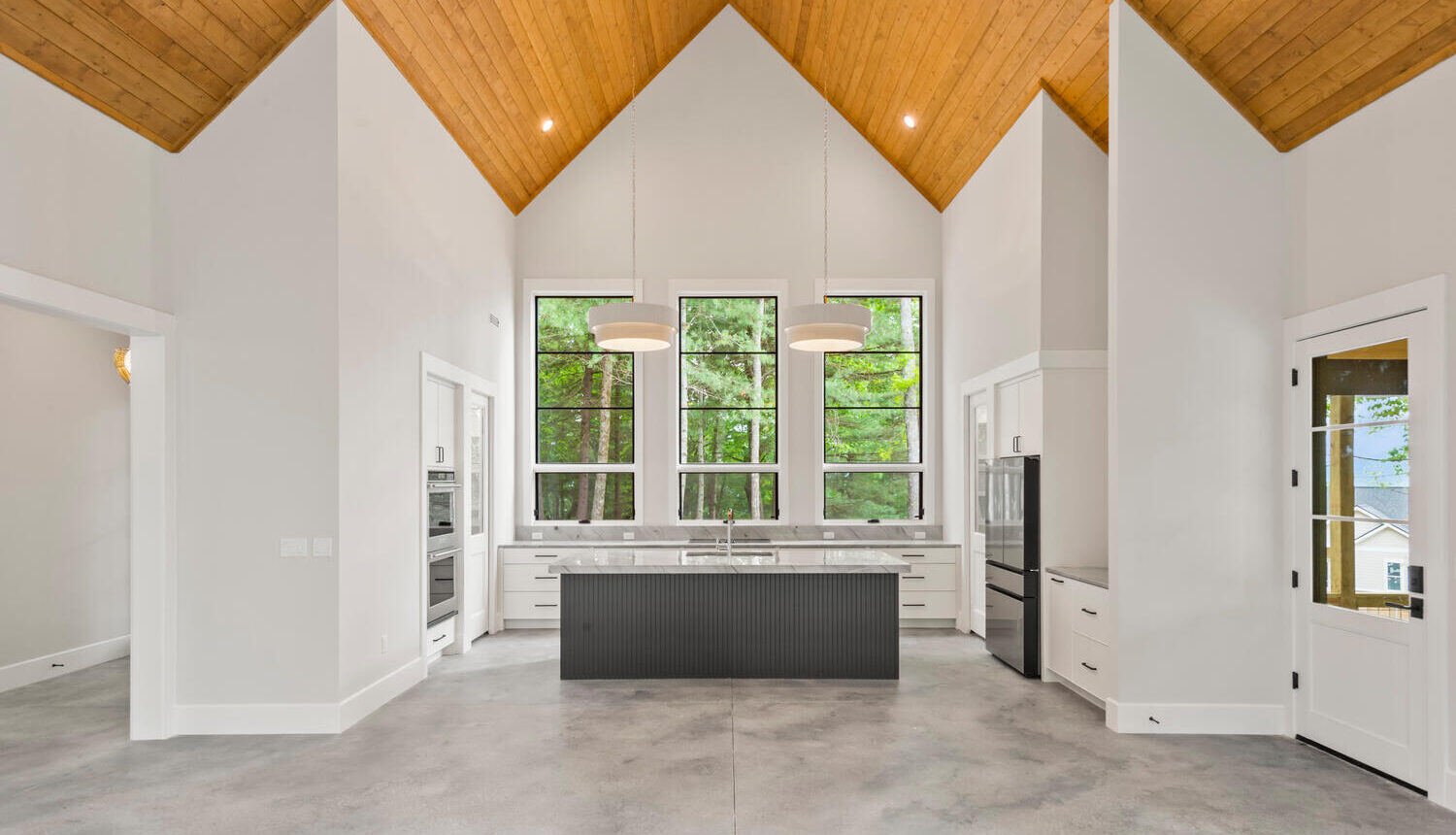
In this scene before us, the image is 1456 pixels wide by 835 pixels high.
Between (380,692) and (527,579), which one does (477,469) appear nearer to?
(527,579)

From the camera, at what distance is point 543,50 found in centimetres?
692

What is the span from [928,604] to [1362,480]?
4.28 m

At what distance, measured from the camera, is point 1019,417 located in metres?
6.82

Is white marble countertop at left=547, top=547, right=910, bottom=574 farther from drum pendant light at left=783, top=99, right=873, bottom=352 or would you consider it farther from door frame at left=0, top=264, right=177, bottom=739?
door frame at left=0, top=264, right=177, bottom=739

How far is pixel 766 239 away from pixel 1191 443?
4825 millimetres

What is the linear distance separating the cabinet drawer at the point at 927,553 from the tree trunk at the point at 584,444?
2.92 meters

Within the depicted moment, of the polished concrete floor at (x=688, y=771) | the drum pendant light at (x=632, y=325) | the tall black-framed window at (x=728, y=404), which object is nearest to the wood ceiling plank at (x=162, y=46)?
the drum pendant light at (x=632, y=325)

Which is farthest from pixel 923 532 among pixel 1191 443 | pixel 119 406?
pixel 119 406

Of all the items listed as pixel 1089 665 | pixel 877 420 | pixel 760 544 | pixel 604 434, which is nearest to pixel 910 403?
pixel 877 420

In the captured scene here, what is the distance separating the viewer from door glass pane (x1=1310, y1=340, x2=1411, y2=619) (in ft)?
13.9

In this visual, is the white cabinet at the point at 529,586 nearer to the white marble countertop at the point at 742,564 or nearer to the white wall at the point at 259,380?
the white marble countertop at the point at 742,564

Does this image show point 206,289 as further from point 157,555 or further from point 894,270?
point 894,270

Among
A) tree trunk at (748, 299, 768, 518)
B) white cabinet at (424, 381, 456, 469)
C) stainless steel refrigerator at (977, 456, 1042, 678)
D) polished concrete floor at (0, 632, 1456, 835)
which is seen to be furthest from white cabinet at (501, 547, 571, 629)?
stainless steel refrigerator at (977, 456, 1042, 678)

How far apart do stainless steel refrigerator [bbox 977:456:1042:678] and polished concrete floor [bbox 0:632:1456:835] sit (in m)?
0.54
